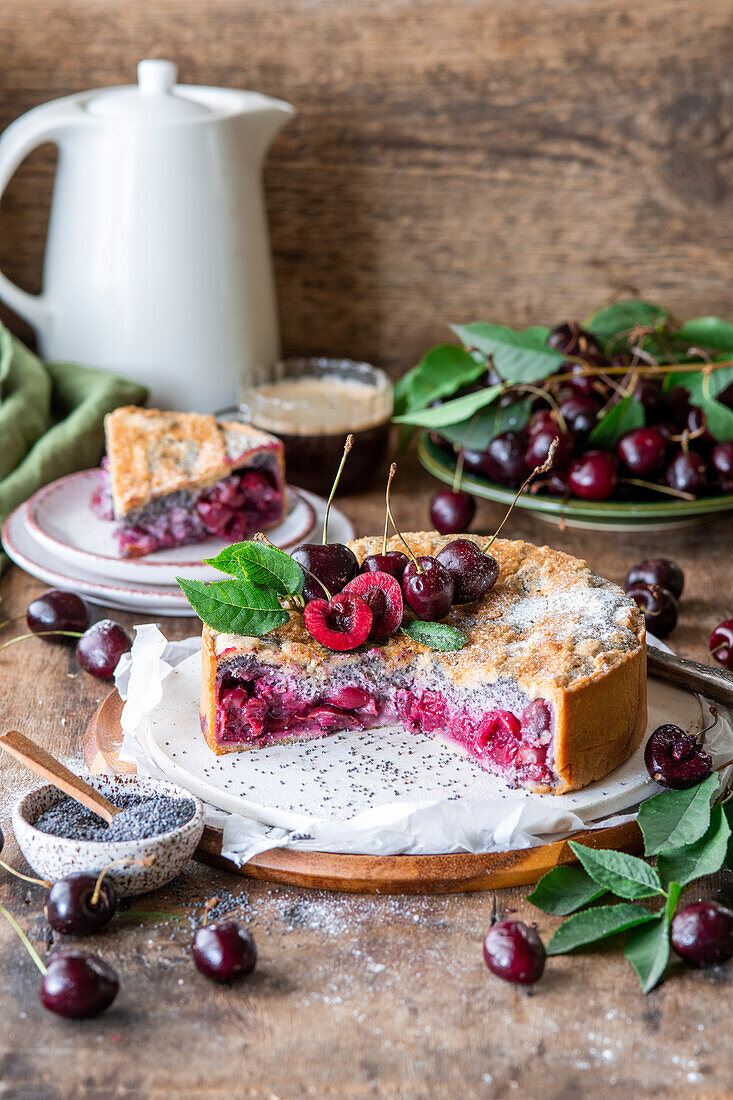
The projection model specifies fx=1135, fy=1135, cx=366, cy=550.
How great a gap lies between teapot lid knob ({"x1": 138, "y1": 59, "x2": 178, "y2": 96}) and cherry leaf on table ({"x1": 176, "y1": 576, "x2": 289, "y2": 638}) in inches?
61.0

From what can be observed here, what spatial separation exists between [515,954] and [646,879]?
0.20 m

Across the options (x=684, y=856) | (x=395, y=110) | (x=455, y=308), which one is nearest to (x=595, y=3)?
(x=395, y=110)

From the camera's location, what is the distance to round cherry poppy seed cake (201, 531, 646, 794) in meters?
1.56

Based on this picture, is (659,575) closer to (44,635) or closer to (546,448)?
(546,448)

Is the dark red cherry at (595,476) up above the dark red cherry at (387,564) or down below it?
below

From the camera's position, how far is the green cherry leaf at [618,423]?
2.48 meters

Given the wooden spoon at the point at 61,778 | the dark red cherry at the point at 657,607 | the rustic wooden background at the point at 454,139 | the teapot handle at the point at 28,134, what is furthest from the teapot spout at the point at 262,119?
the wooden spoon at the point at 61,778

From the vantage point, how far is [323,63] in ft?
9.89

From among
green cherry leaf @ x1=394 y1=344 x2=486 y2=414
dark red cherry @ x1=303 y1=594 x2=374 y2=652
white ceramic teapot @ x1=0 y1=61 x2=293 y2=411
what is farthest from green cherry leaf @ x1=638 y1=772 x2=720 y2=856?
white ceramic teapot @ x1=0 y1=61 x2=293 y2=411

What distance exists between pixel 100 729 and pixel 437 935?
2.11 ft

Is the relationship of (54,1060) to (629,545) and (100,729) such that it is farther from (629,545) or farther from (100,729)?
(629,545)

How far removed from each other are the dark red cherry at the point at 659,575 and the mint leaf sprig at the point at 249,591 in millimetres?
786

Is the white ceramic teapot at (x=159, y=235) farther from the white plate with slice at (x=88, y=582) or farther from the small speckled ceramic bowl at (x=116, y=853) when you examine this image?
the small speckled ceramic bowl at (x=116, y=853)

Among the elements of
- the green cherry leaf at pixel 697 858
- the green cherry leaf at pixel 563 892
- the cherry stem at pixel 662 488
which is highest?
the green cherry leaf at pixel 697 858
